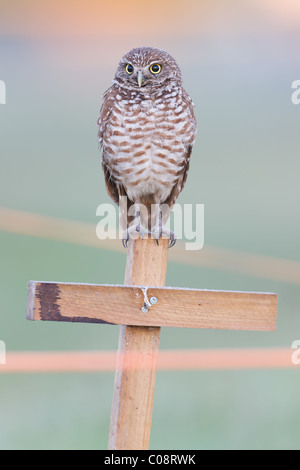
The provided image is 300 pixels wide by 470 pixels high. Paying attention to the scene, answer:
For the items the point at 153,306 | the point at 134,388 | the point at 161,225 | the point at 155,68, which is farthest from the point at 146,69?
the point at 134,388

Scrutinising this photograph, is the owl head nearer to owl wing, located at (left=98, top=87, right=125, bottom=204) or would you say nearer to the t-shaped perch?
owl wing, located at (left=98, top=87, right=125, bottom=204)

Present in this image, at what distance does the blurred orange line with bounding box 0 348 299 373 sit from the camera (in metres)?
4.21

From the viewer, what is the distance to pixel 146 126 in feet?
10.6

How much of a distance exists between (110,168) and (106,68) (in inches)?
367

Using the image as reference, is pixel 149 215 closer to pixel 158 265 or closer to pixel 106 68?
pixel 158 265

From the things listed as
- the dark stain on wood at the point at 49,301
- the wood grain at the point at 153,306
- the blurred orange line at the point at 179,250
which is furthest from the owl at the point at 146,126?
the blurred orange line at the point at 179,250

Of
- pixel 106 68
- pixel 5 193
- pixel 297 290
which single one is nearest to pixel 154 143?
pixel 297 290


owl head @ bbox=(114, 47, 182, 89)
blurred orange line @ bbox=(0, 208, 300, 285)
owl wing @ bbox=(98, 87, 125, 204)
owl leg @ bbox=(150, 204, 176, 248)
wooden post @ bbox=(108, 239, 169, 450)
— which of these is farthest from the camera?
blurred orange line @ bbox=(0, 208, 300, 285)

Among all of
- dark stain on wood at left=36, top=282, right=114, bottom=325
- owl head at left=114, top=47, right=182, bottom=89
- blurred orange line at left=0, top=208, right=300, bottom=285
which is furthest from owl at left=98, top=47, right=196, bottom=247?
blurred orange line at left=0, top=208, right=300, bottom=285

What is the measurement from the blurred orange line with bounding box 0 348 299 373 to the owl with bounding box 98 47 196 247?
106 centimetres

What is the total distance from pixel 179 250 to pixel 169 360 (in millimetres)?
2443

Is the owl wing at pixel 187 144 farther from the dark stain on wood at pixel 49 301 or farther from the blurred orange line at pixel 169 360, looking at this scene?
the dark stain on wood at pixel 49 301

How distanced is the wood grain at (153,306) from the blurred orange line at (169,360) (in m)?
1.69

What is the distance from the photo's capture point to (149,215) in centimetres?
357
